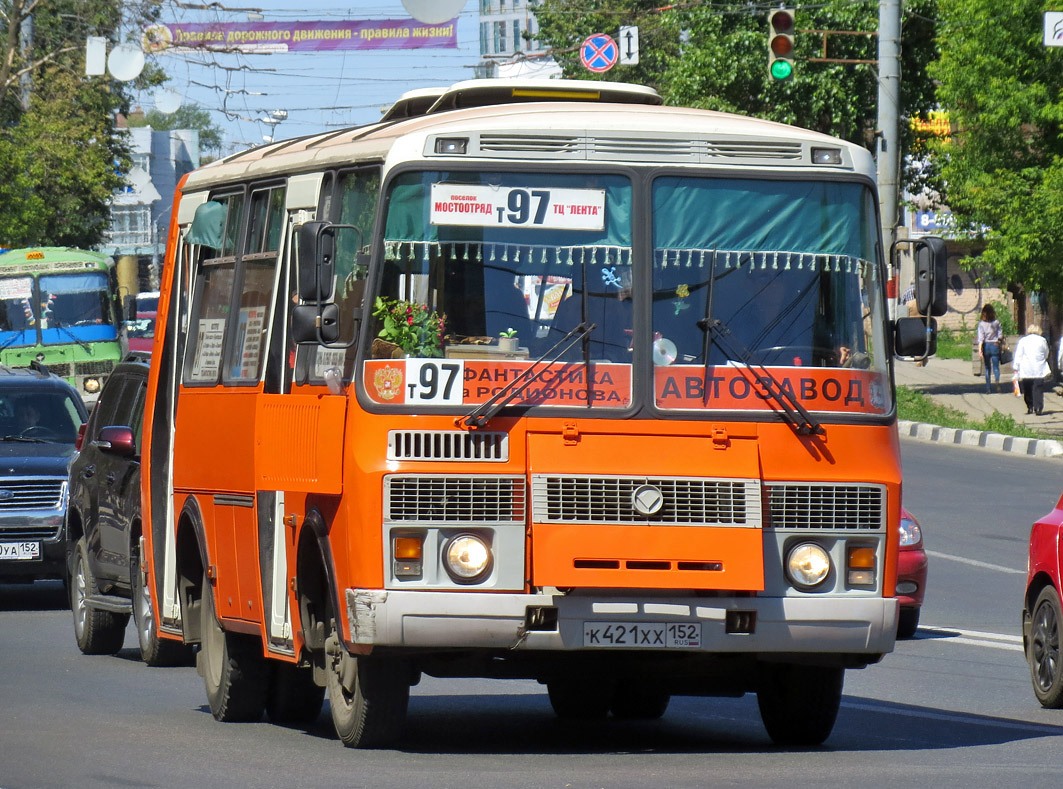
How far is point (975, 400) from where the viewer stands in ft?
131

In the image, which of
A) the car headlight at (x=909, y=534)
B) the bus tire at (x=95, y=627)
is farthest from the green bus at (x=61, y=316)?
the car headlight at (x=909, y=534)

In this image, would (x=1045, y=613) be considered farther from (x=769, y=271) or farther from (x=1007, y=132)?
(x=1007, y=132)

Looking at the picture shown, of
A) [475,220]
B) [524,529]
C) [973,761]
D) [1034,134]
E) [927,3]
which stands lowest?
[973,761]

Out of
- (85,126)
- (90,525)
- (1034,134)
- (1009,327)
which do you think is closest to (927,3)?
(1034,134)

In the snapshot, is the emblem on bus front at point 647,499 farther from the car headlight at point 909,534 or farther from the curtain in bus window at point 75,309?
the curtain in bus window at point 75,309

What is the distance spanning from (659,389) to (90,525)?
7506mm

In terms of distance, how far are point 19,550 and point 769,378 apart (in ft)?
32.8

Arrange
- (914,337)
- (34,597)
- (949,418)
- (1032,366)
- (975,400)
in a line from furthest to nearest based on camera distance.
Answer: (975,400) < (949,418) < (1032,366) < (34,597) < (914,337)

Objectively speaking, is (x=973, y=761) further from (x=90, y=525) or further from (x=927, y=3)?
(x=927, y=3)

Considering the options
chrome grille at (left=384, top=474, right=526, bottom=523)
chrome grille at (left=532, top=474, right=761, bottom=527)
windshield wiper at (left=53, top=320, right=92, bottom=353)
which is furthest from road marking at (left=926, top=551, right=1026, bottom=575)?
windshield wiper at (left=53, top=320, right=92, bottom=353)

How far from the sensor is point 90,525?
14.8 meters

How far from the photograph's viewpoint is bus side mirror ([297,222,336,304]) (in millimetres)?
8188

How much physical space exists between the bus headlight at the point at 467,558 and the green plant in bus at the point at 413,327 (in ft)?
2.47

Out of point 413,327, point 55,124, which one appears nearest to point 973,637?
point 413,327
